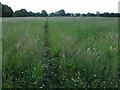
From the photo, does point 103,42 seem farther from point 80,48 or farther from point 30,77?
point 30,77

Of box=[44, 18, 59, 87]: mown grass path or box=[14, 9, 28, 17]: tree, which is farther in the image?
box=[14, 9, 28, 17]: tree

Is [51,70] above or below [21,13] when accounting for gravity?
below

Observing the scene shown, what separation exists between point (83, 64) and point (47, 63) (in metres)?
1.07

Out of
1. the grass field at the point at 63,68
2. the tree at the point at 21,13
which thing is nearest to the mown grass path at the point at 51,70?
the grass field at the point at 63,68

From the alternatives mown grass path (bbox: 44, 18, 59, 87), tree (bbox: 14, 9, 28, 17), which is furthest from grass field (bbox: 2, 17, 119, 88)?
tree (bbox: 14, 9, 28, 17)

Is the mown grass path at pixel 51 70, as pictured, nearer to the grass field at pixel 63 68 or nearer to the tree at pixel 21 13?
the grass field at pixel 63 68

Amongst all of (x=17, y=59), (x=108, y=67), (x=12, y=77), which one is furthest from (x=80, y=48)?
(x=12, y=77)

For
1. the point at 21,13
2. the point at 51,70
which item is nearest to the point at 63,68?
the point at 51,70

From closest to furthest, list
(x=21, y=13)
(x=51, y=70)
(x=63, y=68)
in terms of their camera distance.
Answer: (x=63, y=68), (x=51, y=70), (x=21, y=13)

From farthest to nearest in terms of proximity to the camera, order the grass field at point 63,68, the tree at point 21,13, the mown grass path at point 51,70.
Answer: the tree at point 21,13
the mown grass path at point 51,70
the grass field at point 63,68

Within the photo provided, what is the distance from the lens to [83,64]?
6.25m

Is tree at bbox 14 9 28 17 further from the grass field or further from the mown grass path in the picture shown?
the grass field

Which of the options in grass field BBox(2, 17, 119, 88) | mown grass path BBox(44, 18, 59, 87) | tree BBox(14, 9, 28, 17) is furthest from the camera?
tree BBox(14, 9, 28, 17)

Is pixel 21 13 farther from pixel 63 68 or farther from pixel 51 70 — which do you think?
pixel 63 68
